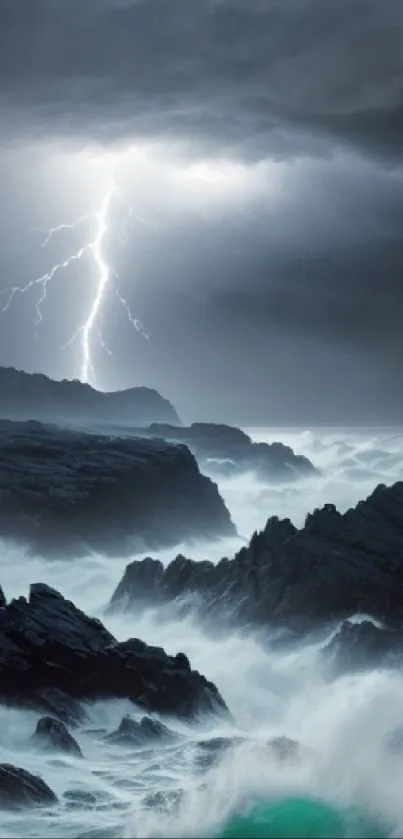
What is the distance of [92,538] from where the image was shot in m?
62.2

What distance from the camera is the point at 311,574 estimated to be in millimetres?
39469

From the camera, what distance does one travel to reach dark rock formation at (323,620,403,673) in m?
35.2

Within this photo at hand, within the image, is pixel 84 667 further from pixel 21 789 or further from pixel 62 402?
pixel 62 402

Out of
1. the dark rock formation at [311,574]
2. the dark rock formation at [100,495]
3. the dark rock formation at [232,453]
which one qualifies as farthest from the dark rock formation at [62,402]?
the dark rock formation at [311,574]

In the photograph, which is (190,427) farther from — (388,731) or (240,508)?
(388,731)

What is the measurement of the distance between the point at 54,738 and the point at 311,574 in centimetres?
1400

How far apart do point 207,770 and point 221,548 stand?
122 feet

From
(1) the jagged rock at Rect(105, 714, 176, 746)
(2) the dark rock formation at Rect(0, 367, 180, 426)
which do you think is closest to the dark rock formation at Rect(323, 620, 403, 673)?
(1) the jagged rock at Rect(105, 714, 176, 746)

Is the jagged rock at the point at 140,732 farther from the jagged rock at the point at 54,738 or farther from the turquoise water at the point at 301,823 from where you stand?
the turquoise water at the point at 301,823

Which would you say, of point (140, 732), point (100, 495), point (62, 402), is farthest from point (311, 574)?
point (62, 402)

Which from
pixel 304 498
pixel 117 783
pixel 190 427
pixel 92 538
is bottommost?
pixel 117 783

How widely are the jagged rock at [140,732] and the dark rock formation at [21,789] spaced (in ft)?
15.8

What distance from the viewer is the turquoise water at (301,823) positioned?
2238cm

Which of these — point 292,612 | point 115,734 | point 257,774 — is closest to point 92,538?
point 292,612
